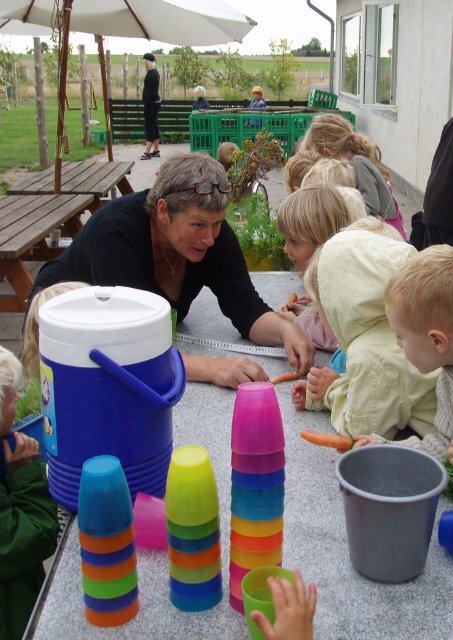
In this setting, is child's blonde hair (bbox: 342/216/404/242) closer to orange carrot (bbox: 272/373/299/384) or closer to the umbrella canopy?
orange carrot (bbox: 272/373/299/384)

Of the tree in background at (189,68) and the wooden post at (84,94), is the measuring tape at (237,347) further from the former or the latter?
the tree in background at (189,68)

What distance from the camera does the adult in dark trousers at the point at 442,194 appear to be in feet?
10.6

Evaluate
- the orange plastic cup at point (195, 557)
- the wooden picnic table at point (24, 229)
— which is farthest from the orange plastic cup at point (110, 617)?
the wooden picnic table at point (24, 229)

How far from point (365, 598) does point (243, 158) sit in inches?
174

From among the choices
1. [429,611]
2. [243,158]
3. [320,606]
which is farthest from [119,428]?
[243,158]

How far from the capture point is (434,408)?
167 cm

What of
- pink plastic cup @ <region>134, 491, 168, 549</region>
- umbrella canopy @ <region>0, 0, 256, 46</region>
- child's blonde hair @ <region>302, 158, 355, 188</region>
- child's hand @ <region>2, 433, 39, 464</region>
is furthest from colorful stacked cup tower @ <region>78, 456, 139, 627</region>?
umbrella canopy @ <region>0, 0, 256, 46</region>

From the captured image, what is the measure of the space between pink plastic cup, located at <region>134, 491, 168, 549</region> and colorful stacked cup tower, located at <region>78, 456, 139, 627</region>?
17cm

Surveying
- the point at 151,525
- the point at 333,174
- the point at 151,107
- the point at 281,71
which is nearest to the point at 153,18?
the point at 333,174

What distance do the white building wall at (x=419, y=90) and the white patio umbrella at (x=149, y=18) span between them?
199cm

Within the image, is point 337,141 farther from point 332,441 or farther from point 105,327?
point 105,327

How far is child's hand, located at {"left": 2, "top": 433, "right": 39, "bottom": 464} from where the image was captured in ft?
5.12

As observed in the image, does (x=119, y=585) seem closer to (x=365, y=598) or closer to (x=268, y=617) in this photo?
Result: (x=268, y=617)

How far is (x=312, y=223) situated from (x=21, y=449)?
4.38 ft
